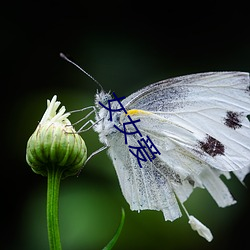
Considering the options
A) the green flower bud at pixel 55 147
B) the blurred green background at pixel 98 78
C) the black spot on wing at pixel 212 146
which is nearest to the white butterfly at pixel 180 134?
the black spot on wing at pixel 212 146

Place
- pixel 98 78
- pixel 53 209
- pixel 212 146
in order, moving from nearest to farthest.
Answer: pixel 53 209 < pixel 212 146 < pixel 98 78

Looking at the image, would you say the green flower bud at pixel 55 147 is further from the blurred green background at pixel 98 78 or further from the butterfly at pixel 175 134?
the blurred green background at pixel 98 78

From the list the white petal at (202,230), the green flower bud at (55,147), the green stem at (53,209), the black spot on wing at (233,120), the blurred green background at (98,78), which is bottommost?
the white petal at (202,230)

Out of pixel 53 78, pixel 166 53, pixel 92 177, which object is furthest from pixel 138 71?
pixel 92 177

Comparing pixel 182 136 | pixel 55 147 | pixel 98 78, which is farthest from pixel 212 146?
pixel 98 78

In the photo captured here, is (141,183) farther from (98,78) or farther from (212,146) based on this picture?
(98,78)

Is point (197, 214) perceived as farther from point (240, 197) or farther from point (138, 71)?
point (138, 71)

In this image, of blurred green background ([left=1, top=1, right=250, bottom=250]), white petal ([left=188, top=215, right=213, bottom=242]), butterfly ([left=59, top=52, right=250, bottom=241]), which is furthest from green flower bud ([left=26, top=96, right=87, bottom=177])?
blurred green background ([left=1, top=1, right=250, bottom=250])
